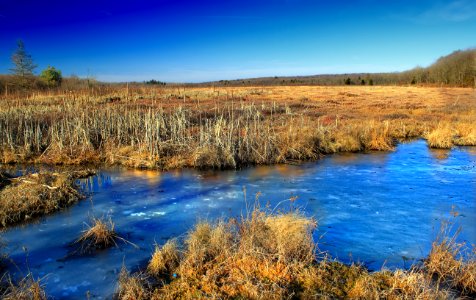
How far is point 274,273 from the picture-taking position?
18.9ft

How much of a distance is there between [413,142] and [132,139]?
14.4 metres

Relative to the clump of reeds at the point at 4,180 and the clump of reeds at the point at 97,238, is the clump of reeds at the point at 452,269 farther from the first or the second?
the clump of reeds at the point at 4,180

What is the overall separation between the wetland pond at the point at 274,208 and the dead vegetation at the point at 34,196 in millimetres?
386

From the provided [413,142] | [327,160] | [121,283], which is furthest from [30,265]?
[413,142]

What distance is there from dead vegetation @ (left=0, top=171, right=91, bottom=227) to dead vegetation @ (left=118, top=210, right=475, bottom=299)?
4354 millimetres

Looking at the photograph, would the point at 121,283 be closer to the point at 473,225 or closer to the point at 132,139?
the point at 473,225

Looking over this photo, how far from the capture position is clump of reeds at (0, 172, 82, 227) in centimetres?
868

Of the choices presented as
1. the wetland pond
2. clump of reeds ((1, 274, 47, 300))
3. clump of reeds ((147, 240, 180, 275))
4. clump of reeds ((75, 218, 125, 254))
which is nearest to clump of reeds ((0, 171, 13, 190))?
the wetland pond

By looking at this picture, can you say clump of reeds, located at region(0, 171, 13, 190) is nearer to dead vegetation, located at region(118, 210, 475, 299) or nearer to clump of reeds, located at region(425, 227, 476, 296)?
dead vegetation, located at region(118, 210, 475, 299)

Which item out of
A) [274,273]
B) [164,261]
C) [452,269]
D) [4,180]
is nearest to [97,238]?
[164,261]

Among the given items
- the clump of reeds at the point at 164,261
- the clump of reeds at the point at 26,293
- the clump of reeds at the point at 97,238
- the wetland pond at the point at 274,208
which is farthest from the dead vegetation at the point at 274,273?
the clump of reeds at the point at 97,238

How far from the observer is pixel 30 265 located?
6520 millimetres

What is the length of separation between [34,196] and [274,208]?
20.3 feet

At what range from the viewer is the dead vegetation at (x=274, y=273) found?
17.5ft
